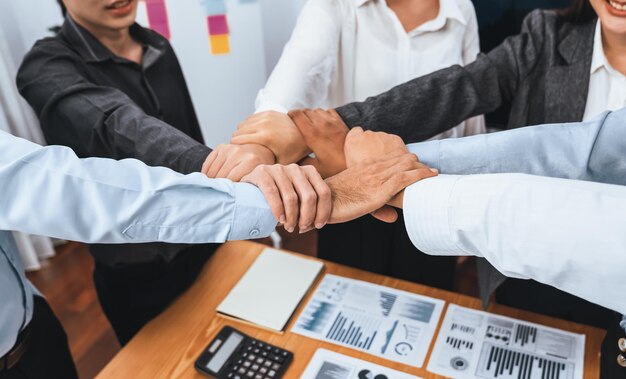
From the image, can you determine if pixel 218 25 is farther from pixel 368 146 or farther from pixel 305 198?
pixel 305 198

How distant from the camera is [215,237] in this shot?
0.97 meters

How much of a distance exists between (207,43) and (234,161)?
169 centimetres

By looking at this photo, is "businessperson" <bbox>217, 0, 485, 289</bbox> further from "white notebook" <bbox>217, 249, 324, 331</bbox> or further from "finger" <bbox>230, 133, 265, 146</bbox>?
"white notebook" <bbox>217, 249, 324, 331</bbox>

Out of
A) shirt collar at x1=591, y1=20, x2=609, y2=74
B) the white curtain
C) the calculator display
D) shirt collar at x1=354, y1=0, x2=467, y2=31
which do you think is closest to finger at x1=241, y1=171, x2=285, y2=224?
the calculator display

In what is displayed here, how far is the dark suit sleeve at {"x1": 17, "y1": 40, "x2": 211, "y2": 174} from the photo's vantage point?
1.23 metres

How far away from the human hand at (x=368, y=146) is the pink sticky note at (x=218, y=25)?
162 cm

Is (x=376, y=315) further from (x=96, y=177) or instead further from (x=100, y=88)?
(x=100, y=88)

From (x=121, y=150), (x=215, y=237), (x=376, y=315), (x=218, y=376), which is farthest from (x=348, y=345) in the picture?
(x=121, y=150)

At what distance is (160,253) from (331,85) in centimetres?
67

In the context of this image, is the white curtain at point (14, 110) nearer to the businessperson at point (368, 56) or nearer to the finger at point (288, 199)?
the businessperson at point (368, 56)

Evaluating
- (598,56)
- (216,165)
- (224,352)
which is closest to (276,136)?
(216,165)

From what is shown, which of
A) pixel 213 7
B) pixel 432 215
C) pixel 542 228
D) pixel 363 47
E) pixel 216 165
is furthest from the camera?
pixel 213 7

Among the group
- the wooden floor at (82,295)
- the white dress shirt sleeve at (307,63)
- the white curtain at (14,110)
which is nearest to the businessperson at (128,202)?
the white dress shirt sleeve at (307,63)

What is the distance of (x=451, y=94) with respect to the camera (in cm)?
136
